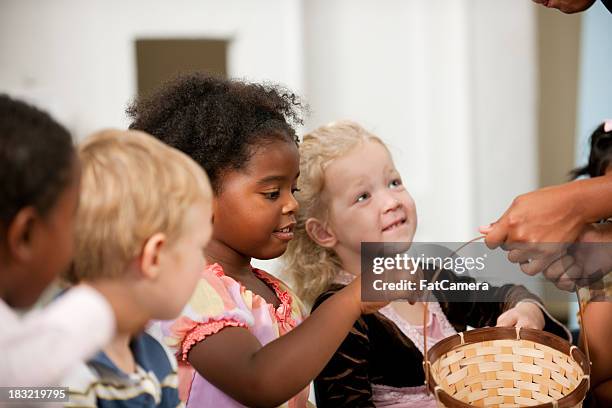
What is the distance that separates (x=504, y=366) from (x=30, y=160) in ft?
3.15

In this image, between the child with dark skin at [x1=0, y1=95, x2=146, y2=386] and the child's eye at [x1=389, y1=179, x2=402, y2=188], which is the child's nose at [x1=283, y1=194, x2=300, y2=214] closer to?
the child's eye at [x1=389, y1=179, x2=402, y2=188]

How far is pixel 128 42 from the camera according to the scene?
2.82m

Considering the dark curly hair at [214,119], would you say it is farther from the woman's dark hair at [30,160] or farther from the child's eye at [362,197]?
the woman's dark hair at [30,160]

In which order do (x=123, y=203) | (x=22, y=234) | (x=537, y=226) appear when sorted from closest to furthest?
(x=22, y=234) → (x=123, y=203) → (x=537, y=226)

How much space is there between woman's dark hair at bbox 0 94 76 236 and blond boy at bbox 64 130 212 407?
0.08 meters

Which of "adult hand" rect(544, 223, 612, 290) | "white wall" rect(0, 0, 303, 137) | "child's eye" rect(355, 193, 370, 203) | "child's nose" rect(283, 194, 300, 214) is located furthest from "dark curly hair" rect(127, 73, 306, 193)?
"white wall" rect(0, 0, 303, 137)

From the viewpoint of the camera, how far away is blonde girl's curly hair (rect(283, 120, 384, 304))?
71.9 inches

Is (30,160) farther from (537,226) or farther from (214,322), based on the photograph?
(537,226)

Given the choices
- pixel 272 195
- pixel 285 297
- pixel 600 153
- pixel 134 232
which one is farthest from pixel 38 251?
pixel 600 153

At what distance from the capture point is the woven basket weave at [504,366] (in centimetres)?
147

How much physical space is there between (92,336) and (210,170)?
0.65m

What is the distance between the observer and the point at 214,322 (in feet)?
4.46

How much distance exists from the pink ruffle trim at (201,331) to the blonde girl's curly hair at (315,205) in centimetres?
52

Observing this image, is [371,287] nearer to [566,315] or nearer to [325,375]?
[325,375]
